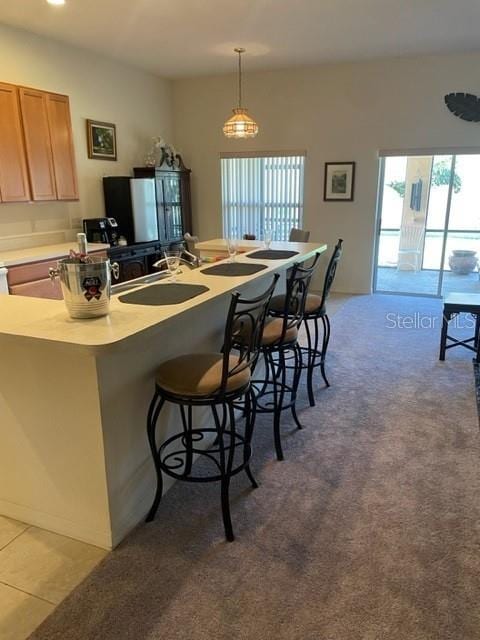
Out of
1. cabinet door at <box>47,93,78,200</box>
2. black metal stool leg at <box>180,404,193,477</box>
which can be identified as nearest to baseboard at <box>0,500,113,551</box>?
black metal stool leg at <box>180,404,193,477</box>

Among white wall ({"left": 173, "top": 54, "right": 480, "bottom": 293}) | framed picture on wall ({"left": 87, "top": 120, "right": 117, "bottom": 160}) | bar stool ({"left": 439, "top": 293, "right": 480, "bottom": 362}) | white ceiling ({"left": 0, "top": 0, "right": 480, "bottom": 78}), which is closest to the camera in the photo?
bar stool ({"left": 439, "top": 293, "right": 480, "bottom": 362})

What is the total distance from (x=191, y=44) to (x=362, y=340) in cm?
367

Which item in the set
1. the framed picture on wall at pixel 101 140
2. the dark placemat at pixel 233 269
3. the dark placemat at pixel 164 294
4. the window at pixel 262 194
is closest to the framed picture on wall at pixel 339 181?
the window at pixel 262 194

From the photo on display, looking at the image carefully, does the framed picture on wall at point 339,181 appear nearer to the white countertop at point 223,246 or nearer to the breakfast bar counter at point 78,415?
the white countertop at point 223,246

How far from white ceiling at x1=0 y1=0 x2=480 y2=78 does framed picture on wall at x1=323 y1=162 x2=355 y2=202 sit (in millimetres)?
1270

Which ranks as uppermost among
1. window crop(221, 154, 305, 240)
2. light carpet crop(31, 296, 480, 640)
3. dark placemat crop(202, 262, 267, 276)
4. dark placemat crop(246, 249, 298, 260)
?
window crop(221, 154, 305, 240)

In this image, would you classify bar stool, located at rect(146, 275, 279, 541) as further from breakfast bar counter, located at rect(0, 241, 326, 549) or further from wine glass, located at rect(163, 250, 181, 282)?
wine glass, located at rect(163, 250, 181, 282)

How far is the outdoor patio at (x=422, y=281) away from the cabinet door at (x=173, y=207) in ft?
9.84

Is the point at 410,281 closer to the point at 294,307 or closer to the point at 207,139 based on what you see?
the point at 207,139

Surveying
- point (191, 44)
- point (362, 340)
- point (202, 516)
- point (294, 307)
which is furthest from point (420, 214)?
point (202, 516)

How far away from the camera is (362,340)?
15.4 feet

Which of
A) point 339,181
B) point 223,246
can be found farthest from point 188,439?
point 339,181

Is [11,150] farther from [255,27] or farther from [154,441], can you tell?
[154,441]

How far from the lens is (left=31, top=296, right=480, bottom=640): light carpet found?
1636 millimetres
